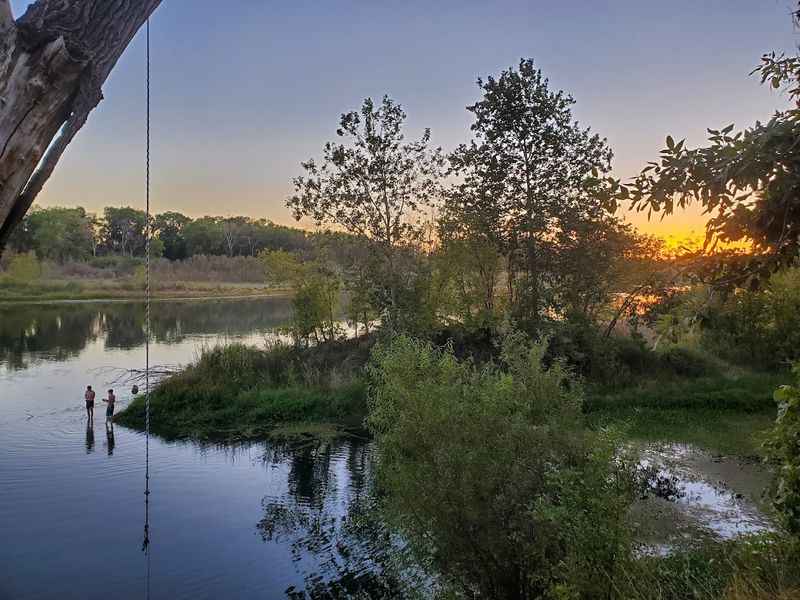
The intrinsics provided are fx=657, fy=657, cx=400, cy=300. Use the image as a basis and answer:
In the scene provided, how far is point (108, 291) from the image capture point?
2564 inches

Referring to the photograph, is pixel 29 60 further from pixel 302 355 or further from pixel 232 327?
pixel 232 327

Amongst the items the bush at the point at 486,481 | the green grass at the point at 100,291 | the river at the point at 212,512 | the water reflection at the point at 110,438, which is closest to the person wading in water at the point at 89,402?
the river at the point at 212,512

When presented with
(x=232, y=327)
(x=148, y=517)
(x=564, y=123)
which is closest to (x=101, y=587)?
(x=148, y=517)

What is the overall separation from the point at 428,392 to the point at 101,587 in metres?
6.09

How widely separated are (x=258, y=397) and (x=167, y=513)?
7819 mm

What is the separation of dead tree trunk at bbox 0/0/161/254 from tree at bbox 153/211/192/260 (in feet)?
324

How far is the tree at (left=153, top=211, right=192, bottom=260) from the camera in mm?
97494

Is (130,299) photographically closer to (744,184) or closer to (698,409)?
(698,409)

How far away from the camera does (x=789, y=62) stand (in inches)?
165

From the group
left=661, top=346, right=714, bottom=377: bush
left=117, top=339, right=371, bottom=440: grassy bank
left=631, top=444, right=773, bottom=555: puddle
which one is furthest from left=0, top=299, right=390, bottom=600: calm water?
left=661, top=346, right=714, bottom=377: bush

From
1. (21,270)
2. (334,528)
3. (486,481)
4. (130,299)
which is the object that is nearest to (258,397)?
(334,528)

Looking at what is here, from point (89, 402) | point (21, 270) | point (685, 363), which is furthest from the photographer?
point (21, 270)

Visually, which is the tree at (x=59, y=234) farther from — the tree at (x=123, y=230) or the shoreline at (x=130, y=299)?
the shoreline at (x=130, y=299)

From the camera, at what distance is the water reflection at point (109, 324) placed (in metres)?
32.0
